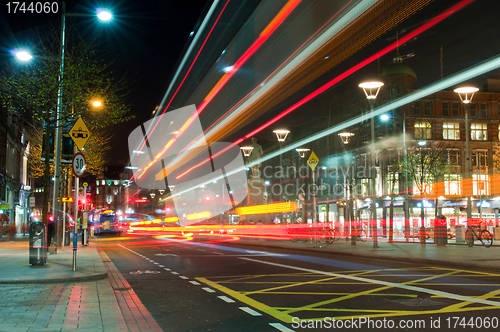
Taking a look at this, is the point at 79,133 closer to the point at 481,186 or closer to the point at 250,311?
the point at 250,311

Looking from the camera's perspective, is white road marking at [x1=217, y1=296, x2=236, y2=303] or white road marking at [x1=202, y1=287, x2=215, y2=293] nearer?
white road marking at [x1=217, y1=296, x2=236, y2=303]

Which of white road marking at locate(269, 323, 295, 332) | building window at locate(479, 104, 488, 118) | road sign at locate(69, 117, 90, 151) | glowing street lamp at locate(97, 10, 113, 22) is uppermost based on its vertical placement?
building window at locate(479, 104, 488, 118)

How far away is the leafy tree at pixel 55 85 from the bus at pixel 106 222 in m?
30.9

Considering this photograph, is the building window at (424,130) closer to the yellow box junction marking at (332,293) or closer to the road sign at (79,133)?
the yellow box junction marking at (332,293)

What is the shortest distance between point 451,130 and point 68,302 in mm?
56688

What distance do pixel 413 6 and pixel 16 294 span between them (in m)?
16.9

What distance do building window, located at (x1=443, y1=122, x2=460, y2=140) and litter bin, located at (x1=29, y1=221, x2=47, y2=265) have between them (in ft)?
173

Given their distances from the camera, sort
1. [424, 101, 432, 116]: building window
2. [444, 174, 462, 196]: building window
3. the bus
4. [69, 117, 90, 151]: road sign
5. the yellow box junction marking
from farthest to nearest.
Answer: [424, 101, 432, 116]: building window → the bus → [444, 174, 462, 196]: building window → [69, 117, 90, 151]: road sign → the yellow box junction marking

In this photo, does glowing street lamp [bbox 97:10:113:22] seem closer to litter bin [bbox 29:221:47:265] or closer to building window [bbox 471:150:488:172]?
litter bin [bbox 29:221:47:265]

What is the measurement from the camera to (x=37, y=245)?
14.7m

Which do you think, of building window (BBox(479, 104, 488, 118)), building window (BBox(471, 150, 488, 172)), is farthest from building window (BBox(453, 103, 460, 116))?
building window (BBox(471, 150, 488, 172))

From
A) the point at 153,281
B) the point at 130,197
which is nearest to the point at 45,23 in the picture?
the point at 153,281

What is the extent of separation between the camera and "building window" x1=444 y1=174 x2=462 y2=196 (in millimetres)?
50041

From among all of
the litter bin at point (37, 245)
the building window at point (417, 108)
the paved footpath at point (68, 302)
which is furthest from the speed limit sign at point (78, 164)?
the building window at point (417, 108)
